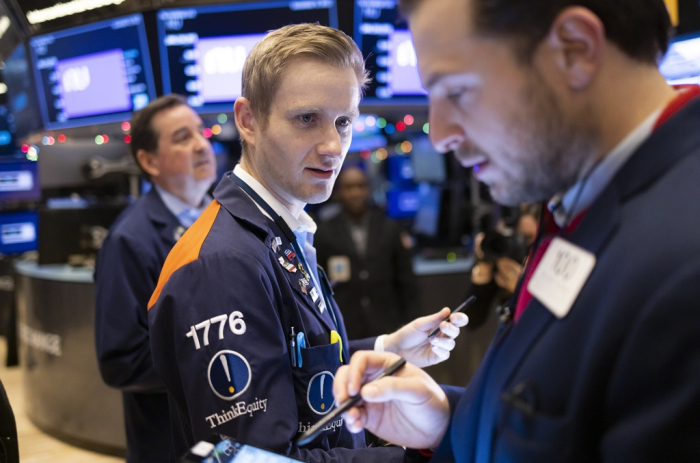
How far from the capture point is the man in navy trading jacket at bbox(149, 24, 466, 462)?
1128mm

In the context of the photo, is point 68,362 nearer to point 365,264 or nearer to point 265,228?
point 365,264

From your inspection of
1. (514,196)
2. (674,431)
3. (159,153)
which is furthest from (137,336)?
(674,431)

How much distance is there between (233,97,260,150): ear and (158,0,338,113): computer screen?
2281 mm

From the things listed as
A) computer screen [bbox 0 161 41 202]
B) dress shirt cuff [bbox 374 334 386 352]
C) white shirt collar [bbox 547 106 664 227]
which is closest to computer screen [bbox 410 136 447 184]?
dress shirt cuff [bbox 374 334 386 352]

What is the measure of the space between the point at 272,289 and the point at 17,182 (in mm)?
6790

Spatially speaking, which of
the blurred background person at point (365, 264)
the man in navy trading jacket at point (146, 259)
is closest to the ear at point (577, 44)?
the man in navy trading jacket at point (146, 259)

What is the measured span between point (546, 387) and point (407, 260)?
10.1ft

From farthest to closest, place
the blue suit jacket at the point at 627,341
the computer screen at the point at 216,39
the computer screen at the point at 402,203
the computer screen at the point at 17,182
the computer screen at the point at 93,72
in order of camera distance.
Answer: the computer screen at the point at 17,182
the computer screen at the point at 402,203
the computer screen at the point at 93,72
the computer screen at the point at 216,39
the blue suit jacket at the point at 627,341

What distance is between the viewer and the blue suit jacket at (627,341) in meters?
0.63

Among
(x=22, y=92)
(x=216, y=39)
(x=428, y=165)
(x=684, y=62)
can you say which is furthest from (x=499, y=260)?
(x=22, y=92)

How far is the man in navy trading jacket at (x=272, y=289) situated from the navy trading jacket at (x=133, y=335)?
81 centimetres

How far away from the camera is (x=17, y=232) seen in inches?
277

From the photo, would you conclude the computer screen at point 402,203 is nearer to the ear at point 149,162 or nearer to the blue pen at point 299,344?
the ear at point 149,162

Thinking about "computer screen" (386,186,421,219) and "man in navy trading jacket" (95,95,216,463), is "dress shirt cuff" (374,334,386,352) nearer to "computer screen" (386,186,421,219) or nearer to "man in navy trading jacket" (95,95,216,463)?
"man in navy trading jacket" (95,95,216,463)
